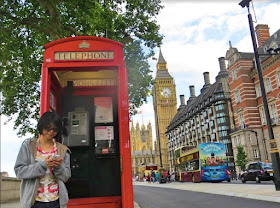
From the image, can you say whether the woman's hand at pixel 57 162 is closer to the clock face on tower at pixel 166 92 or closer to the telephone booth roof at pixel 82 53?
the telephone booth roof at pixel 82 53

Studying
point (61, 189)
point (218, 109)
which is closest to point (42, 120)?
point (61, 189)

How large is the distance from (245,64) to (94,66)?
138 ft

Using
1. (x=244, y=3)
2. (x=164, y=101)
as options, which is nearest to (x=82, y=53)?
(x=244, y=3)

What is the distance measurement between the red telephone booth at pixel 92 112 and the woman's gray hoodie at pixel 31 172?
6.52 feet

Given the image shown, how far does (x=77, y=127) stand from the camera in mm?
6223

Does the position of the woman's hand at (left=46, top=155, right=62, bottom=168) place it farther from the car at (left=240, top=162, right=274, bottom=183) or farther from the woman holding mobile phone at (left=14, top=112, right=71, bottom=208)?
the car at (left=240, top=162, right=274, bottom=183)

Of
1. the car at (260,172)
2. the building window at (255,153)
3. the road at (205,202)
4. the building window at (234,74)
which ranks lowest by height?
the road at (205,202)

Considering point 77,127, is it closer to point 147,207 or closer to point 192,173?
point 147,207

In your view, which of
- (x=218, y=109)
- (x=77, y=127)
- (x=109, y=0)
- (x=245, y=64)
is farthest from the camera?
(x=218, y=109)

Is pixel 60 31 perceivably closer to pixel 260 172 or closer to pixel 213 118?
pixel 260 172

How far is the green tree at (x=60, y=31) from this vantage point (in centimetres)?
1255

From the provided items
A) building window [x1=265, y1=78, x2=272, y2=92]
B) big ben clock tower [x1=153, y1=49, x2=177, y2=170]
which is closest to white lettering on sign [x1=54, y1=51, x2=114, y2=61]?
building window [x1=265, y1=78, x2=272, y2=92]

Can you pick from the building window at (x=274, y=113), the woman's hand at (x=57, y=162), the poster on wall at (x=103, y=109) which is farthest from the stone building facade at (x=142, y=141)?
the woman's hand at (x=57, y=162)

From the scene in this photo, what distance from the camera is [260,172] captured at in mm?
21250
